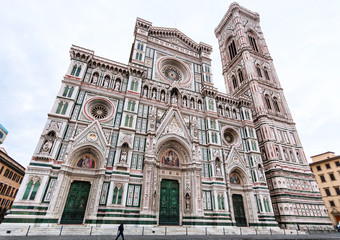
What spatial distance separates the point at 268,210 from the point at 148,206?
12146 mm

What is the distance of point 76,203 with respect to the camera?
1362 centimetres

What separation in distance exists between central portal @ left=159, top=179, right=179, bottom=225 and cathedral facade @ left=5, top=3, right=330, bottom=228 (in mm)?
82

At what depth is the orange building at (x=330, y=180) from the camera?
29.1 metres

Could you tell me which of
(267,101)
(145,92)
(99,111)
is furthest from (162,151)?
(267,101)

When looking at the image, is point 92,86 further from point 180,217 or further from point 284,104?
point 284,104

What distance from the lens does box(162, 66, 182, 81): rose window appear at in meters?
23.5

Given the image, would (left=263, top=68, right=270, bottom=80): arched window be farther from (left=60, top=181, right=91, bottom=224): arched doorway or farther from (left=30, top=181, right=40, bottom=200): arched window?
(left=30, top=181, right=40, bottom=200): arched window

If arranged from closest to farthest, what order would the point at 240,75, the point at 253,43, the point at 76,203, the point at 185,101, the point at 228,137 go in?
the point at 76,203, the point at 185,101, the point at 228,137, the point at 240,75, the point at 253,43

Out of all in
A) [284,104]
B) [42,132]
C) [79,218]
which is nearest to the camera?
[79,218]

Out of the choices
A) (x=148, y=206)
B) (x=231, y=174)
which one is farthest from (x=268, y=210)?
(x=148, y=206)

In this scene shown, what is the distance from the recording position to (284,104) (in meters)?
28.0

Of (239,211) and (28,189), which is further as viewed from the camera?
(239,211)

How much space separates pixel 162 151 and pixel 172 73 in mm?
11072

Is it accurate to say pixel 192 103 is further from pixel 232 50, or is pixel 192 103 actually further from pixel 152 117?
pixel 232 50
